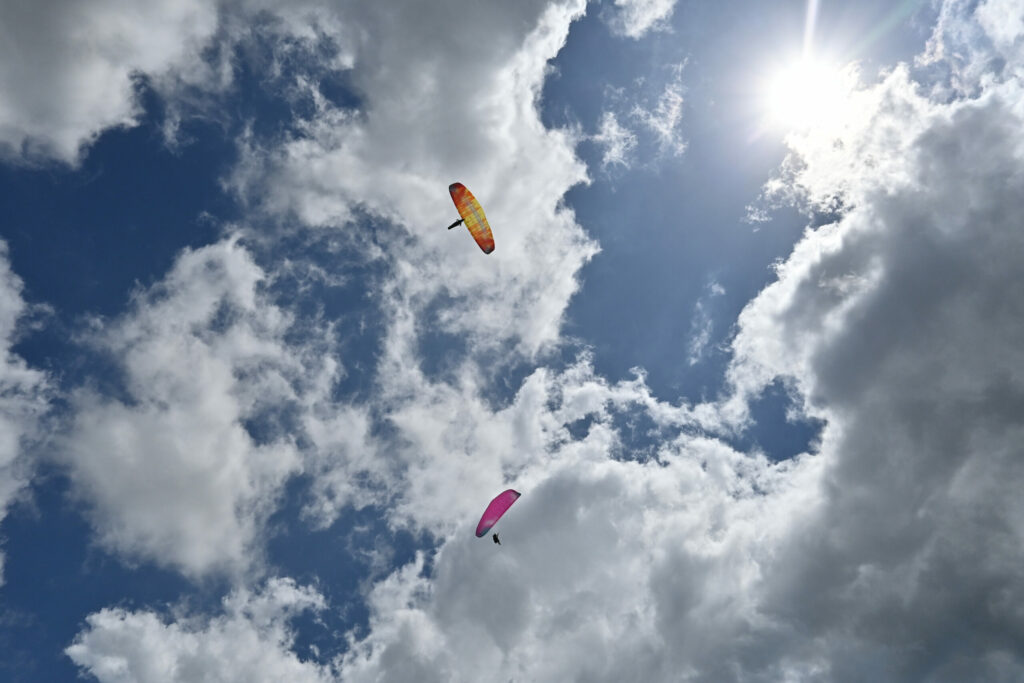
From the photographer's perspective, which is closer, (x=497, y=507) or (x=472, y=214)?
(x=497, y=507)

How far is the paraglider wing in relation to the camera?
8956 cm

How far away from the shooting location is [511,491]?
88.4 metres

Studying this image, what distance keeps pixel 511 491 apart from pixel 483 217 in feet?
138

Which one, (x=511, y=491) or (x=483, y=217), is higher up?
(x=483, y=217)

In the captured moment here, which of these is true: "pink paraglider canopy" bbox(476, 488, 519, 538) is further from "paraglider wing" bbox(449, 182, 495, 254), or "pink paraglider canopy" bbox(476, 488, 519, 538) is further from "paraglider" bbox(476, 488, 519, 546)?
"paraglider wing" bbox(449, 182, 495, 254)

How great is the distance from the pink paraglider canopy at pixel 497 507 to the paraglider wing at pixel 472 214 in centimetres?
3737

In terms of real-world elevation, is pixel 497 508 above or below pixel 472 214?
below

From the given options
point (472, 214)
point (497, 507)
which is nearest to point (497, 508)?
point (497, 507)

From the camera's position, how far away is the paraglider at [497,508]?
3275 inches

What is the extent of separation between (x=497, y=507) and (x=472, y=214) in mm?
44786

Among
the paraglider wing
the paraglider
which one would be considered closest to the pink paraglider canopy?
the paraglider

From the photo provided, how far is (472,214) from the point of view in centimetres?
9050

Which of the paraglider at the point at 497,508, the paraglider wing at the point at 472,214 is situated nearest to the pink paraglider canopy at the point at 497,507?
the paraglider at the point at 497,508

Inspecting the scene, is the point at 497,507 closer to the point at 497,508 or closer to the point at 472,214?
the point at 497,508
